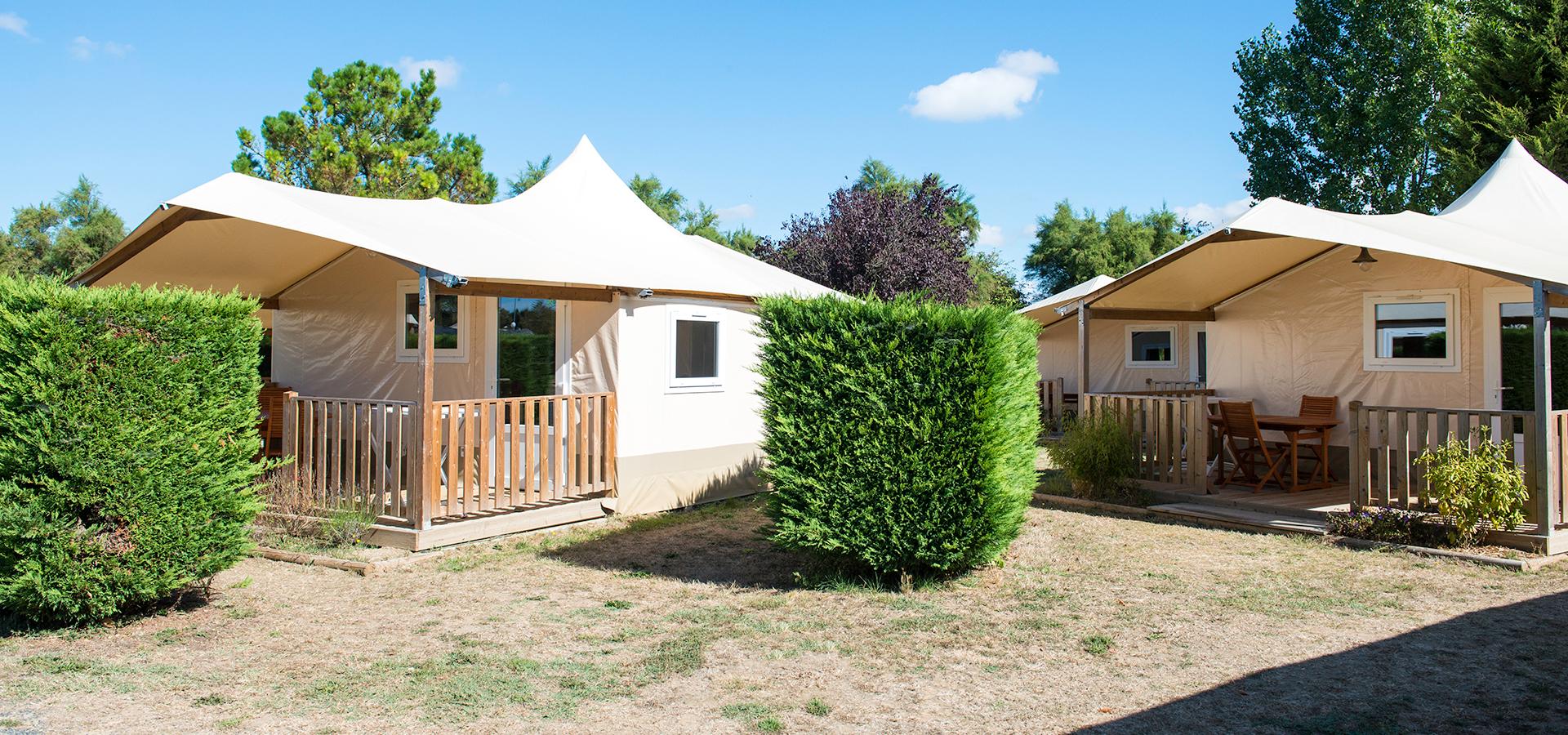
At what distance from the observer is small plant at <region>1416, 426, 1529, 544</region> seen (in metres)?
7.28

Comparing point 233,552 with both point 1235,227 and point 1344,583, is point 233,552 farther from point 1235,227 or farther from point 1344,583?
point 1235,227

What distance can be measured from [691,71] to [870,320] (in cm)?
1767

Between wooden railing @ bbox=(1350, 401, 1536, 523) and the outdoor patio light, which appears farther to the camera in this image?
the outdoor patio light

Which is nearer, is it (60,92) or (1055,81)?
(1055,81)

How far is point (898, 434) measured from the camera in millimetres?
6324

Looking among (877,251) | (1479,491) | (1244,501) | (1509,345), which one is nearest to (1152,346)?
(877,251)

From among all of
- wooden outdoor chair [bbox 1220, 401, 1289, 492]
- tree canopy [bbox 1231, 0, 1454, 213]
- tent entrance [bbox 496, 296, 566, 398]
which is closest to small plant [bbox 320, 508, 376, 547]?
tent entrance [bbox 496, 296, 566, 398]

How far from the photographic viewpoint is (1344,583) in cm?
654

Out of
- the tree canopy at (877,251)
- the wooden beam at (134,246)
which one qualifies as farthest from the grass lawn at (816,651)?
the tree canopy at (877,251)

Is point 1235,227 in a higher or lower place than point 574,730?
higher

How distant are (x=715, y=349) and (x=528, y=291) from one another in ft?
8.30

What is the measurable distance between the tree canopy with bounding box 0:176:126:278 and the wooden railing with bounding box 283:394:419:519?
28.8 metres

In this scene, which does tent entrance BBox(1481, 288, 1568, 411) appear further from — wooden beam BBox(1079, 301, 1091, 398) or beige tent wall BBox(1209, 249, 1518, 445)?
wooden beam BBox(1079, 301, 1091, 398)

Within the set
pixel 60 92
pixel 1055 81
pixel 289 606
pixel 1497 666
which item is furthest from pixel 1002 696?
pixel 60 92
